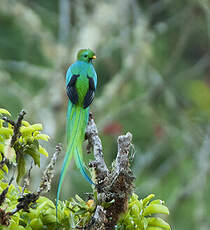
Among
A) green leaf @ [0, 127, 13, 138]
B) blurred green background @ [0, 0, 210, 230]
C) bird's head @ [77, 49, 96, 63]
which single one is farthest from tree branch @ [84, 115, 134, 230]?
blurred green background @ [0, 0, 210, 230]

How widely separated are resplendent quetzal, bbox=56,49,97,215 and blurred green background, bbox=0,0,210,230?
283cm

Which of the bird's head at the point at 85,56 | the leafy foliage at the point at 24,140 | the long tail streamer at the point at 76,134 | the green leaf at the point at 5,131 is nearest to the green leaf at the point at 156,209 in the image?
the long tail streamer at the point at 76,134

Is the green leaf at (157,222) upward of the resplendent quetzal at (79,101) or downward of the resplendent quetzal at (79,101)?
downward

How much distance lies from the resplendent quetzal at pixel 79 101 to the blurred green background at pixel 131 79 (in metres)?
2.83

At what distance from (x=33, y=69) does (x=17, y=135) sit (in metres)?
5.53

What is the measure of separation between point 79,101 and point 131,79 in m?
5.06

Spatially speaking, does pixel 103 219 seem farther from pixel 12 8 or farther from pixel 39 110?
pixel 12 8

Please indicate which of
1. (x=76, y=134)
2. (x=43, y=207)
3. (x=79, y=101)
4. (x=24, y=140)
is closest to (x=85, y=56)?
(x=79, y=101)

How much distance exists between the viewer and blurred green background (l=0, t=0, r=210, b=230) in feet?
20.3

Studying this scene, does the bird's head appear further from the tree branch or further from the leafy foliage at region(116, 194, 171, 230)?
the leafy foliage at region(116, 194, 171, 230)

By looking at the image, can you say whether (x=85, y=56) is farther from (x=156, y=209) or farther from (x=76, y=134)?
(x=156, y=209)

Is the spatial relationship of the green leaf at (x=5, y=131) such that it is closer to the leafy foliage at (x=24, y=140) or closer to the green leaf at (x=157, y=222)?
the leafy foliage at (x=24, y=140)

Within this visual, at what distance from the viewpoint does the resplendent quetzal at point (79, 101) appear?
1.57 meters

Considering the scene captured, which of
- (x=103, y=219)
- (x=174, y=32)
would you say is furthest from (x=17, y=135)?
(x=174, y=32)
